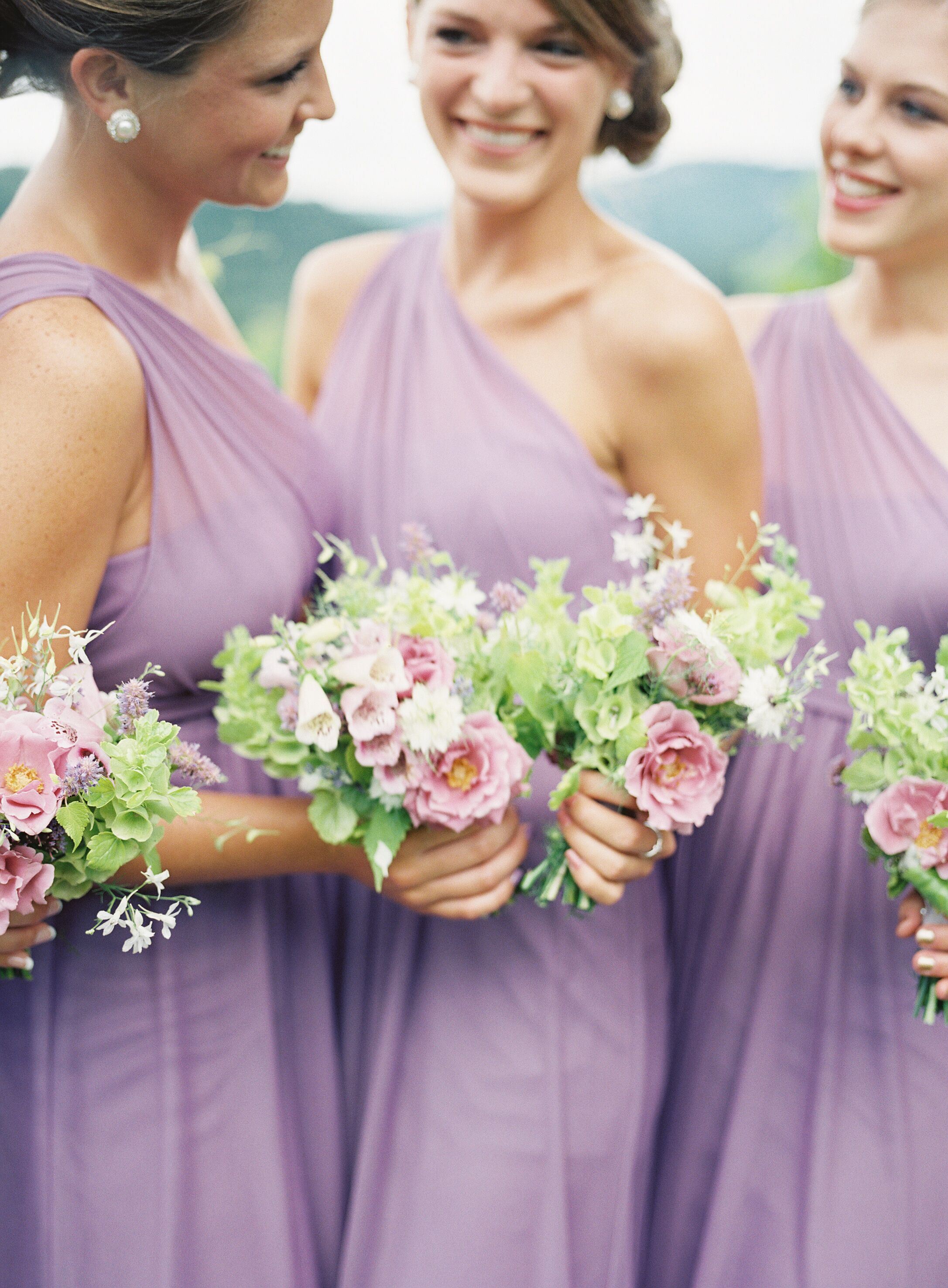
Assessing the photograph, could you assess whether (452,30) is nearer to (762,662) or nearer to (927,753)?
(762,662)

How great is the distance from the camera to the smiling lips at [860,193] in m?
1.88

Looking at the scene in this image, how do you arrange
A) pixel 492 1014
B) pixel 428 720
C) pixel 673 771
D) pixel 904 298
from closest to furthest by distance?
pixel 428 720, pixel 673 771, pixel 492 1014, pixel 904 298

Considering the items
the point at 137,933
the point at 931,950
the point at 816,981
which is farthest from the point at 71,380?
the point at 816,981

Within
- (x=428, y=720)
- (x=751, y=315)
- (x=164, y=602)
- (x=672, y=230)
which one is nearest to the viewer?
(x=428, y=720)

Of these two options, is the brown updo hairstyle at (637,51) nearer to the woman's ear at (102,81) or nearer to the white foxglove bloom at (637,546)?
the woman's ear at (102,81)

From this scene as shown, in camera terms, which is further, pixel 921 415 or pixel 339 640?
pixel 921 415

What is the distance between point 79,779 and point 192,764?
0.12m

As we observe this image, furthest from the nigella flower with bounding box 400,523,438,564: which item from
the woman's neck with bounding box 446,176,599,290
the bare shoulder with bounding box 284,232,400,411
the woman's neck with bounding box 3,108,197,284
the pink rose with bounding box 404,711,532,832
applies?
the bare shoulder with bounding box 284,232,400,411

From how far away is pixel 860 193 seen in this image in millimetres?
1894

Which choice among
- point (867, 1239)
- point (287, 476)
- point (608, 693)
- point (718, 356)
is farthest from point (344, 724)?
point (867, 1239)

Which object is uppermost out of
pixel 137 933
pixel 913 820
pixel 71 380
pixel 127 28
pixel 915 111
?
pixel 915 111

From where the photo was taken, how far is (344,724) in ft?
4.46

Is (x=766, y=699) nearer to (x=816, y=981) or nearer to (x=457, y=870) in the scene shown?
(x=457, y=870)

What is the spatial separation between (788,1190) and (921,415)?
1.24m
